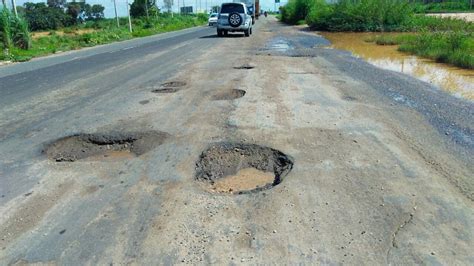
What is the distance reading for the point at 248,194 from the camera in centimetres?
362

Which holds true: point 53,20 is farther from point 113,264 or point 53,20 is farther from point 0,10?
point 113,264

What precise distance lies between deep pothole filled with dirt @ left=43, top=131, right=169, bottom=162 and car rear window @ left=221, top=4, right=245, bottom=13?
21035mm

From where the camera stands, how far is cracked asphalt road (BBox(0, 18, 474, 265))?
109 inches

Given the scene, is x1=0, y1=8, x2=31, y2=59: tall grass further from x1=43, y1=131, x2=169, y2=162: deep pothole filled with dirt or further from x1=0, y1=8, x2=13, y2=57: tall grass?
x1=43, y1=131, x2=169, y2=162: deep pothole filled with dirt

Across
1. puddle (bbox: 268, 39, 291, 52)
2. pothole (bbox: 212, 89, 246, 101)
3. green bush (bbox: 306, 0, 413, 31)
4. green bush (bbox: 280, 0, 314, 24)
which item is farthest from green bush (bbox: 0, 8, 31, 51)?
green bush (bbox: 280, 0, 314, 24)

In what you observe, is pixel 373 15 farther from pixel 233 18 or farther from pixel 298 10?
pixel 298 10

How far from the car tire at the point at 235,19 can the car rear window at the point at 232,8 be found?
2.20 feet

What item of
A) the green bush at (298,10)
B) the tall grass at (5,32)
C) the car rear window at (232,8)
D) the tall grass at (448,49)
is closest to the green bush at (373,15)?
the car rear window at (232,8)

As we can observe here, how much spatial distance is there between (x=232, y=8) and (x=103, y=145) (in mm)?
21673

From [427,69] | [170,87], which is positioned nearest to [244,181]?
[170,87]

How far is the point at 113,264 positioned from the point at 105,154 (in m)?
2.36

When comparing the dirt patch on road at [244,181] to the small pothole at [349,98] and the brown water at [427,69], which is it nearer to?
the small pothole at [349,98]

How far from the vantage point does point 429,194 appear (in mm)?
3535

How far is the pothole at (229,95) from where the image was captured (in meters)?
7.51
